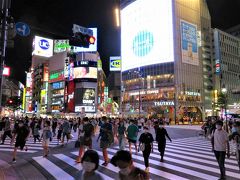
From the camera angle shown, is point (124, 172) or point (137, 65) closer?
point (124, 172)

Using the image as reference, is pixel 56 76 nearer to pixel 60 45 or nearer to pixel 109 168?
pixel 60 45

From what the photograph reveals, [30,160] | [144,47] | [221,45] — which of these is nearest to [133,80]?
[144,47]

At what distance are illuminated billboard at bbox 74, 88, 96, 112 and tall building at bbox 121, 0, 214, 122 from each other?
11.9m

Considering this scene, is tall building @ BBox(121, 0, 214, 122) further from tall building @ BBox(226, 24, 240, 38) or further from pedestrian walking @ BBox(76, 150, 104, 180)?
pedestrian walking @ BBox(76, 150, 104, 180)

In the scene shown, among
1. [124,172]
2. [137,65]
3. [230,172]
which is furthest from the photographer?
[137,65]

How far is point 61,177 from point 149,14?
85.0 metres

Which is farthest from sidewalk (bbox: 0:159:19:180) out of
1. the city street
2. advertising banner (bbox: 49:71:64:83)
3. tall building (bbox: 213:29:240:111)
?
tall building (bbox: 213:29:240:111)

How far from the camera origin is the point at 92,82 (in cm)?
8388

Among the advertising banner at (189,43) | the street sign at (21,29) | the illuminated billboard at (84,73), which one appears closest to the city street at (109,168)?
the street sign at (21,29)

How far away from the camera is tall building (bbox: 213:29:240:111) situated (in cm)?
9788

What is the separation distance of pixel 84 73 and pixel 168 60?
27.0m

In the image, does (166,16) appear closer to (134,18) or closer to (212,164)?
(134,18)

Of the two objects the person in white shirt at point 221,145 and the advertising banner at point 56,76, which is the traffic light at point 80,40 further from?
the advertising banner at point 56,76

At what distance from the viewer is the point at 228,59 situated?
103250 millimetres
